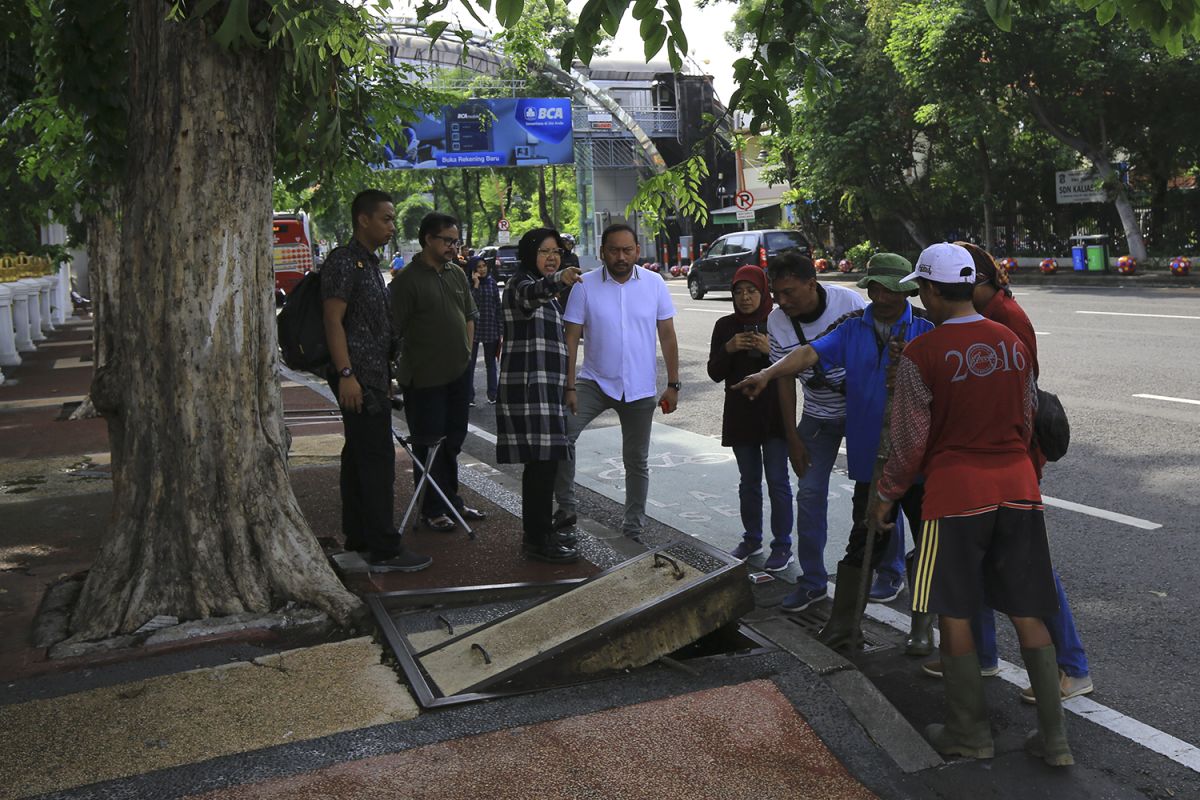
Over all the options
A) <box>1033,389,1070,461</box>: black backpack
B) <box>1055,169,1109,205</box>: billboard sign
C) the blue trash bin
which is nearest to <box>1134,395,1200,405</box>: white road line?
<box>1033,389,1070,461</box>: black backpack

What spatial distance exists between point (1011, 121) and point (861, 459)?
26785mm

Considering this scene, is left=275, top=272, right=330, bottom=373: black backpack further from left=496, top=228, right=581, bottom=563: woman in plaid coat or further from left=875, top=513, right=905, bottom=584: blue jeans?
left=875, top=513, right=905, bottom=584: blue jeans

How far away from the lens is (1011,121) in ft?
96.3

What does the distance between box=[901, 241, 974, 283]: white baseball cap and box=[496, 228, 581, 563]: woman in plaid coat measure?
8.46 ft

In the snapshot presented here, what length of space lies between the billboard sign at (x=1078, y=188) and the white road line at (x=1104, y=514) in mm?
24304

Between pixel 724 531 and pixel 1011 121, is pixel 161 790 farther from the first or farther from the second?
pixel 1011 121

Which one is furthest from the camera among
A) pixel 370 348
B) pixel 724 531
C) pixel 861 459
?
pixel 724 531

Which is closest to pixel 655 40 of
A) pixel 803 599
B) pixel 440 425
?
pixel 803 599

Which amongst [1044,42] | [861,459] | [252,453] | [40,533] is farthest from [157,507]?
[1044,42]

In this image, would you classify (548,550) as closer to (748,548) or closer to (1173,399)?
(748,548)

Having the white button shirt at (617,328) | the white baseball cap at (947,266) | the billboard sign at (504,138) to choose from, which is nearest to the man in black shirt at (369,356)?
the white button shirt at (617,328)

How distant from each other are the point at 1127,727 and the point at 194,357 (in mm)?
4080

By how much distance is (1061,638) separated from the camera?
4.35 metres

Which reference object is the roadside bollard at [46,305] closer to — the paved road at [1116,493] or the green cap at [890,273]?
the paved road at [1116,493]
